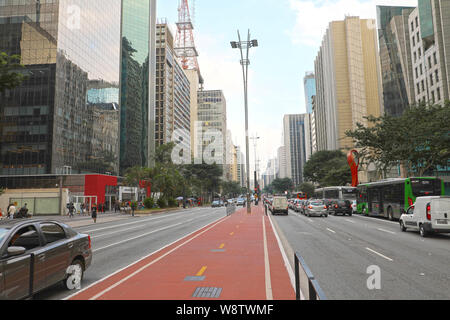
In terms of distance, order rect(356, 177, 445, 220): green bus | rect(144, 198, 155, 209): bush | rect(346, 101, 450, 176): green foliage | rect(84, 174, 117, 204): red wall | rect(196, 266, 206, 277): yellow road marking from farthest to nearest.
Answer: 1. rect(144, 198, 155, 209): bush
2. rect(84, 174, 117, 204): red wall
3. rect(346, 101, 450, 176): green foliage
4. rect(356, 177, 445, 220): green bus
5. rect(196, 266, 206, 277): yellow road marking

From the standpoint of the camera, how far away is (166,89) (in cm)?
11125

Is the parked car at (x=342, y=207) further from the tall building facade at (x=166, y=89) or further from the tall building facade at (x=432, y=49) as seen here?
the tall building facade at (x=166, y=89)

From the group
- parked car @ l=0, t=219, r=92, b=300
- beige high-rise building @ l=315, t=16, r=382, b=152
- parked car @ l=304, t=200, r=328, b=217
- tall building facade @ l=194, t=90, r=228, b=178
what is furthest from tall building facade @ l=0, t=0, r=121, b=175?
tall building facade @ l=194, t=90, r=228, b=178

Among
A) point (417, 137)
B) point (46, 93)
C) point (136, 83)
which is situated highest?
point (136, 83)

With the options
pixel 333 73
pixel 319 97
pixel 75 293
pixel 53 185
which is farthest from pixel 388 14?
pixel 75 293

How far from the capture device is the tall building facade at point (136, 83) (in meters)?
79.5

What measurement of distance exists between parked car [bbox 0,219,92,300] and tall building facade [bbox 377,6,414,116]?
233 feet

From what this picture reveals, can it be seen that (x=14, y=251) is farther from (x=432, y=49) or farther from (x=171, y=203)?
(x=432, y=49)

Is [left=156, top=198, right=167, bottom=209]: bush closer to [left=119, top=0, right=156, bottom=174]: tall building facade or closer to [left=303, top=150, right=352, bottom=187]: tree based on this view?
[left=119, top=0, right=156, bottom=174]: tall building facade

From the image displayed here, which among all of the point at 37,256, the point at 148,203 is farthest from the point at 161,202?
the point at 37,256

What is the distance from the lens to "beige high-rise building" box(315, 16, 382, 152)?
98500mm

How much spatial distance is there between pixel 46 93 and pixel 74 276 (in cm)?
A: 5163
